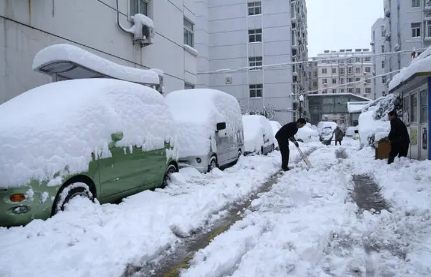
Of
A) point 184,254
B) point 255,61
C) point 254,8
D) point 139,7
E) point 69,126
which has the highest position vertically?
point 254,8

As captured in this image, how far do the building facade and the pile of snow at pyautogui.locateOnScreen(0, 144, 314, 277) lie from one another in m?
4.33

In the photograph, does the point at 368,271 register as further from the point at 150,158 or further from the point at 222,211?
the point at 150,158

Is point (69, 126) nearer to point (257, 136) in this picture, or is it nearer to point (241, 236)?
point (241, 236)

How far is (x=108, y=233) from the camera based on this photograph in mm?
4098

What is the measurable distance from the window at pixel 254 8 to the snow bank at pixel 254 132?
31.8 metres

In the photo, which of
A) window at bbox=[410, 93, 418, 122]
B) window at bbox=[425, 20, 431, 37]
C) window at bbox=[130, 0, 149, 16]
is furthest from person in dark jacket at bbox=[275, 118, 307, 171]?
window at bbox=[425, 20, 431, 37]

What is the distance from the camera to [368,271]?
11.2ft

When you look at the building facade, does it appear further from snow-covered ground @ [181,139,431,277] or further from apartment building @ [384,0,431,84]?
apartment building @ [384,0,431,84]

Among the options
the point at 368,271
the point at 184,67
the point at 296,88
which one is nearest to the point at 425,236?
the point at 368,271

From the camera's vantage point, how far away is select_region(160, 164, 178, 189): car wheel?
699 cm

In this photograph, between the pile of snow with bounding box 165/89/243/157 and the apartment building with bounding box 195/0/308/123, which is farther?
the apartment building with bounding box 195/0/308/123

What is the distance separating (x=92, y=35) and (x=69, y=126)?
6.35m

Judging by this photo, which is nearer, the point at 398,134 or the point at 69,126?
the point at 69,126

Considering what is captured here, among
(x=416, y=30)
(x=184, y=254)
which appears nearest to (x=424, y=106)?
(x=184, y=254)
